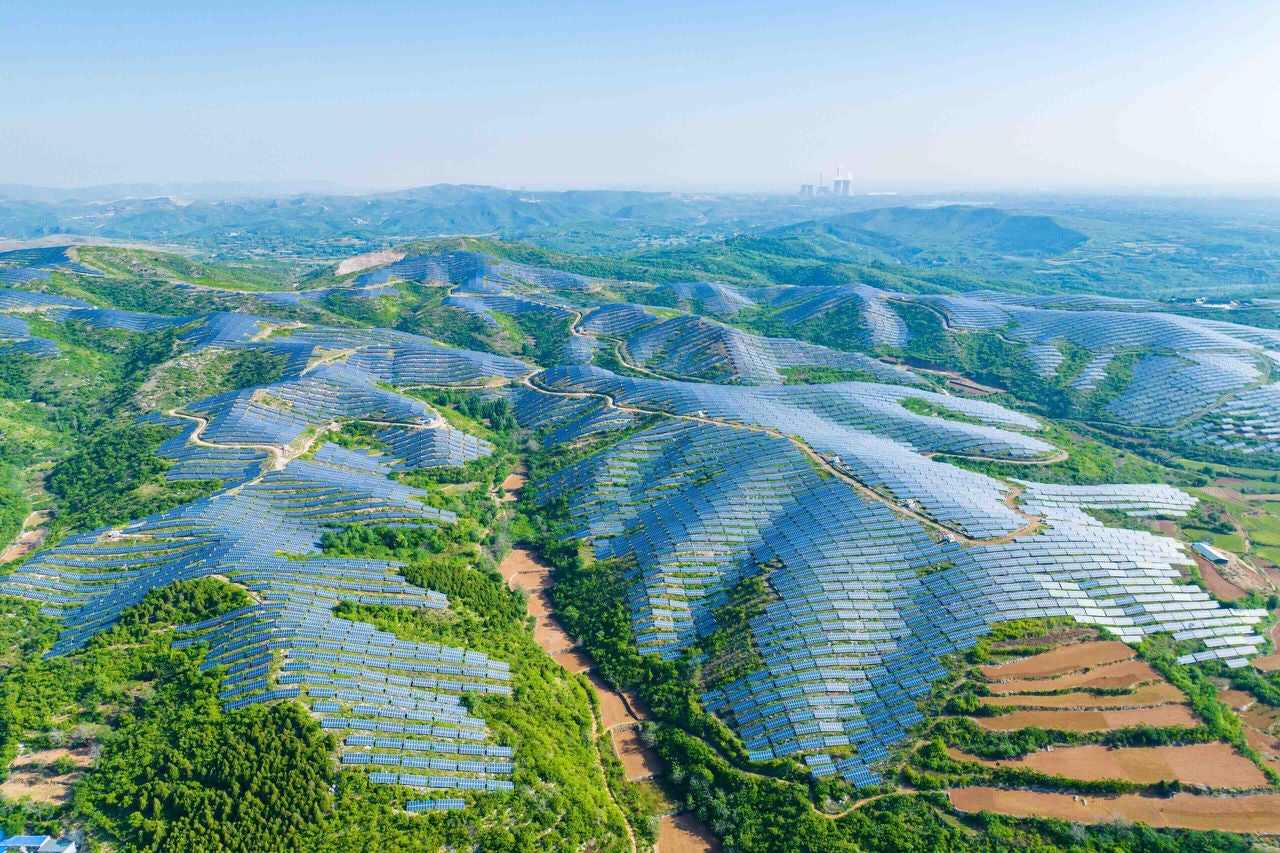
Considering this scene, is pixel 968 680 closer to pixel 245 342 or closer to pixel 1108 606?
pixel 1108 606

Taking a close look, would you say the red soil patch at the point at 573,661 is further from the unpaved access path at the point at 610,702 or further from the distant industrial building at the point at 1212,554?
the distant industrial building at the point at 1212,554

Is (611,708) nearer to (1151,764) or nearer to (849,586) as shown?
(849,586)

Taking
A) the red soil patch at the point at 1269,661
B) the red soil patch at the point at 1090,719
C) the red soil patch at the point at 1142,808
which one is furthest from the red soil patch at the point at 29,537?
the red soil patch at the point at 1269,661

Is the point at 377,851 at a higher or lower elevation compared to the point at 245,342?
lower

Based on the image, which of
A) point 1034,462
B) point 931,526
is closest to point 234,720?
point 931,526

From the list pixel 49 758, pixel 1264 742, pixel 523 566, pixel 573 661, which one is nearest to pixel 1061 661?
pixel 1264 742

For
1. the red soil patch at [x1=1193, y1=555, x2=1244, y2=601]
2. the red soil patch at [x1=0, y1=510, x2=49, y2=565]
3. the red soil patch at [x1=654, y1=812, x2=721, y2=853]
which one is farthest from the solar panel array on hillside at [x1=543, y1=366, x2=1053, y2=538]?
the red soil patch at [x1=0, y1=510, x2=49, y2=565]

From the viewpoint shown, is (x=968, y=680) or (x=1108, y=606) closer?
(x=968, y=680)
